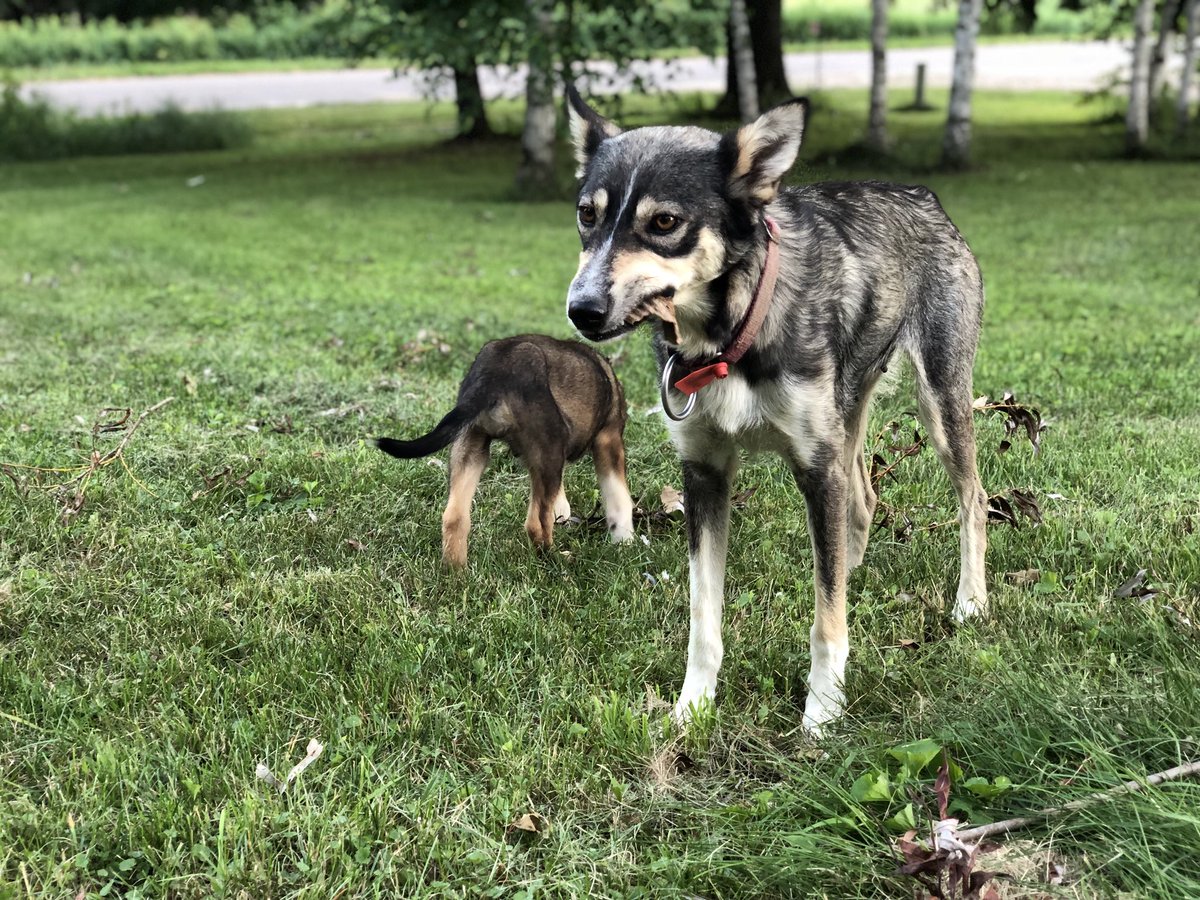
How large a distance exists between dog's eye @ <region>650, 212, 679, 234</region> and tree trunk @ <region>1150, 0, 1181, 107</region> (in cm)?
2148

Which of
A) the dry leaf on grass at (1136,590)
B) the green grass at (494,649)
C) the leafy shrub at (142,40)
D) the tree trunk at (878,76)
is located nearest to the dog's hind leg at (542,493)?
the green grass at (494,649)

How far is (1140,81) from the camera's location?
60.0ft

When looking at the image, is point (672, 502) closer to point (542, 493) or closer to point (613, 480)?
point (613, 480)

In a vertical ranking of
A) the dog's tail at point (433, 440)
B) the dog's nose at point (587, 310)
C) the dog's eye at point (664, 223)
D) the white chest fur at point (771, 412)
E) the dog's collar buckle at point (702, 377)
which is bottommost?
the dog's tail at point (433, 440)

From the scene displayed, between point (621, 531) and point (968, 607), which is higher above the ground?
point (968, 607)

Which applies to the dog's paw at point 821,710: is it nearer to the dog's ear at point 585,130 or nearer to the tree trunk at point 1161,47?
the dog's ear at point 585,130

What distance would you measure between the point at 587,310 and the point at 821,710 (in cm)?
149

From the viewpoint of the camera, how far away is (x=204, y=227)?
46.4ft

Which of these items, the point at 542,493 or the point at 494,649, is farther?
the point at 542,493

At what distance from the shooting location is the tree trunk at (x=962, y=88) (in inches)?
624

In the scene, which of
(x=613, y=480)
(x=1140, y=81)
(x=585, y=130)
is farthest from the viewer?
(x=1140, y=81)

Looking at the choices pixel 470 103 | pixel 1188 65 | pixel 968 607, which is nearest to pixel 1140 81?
pixel 1188 65

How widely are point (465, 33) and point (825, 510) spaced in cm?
1292

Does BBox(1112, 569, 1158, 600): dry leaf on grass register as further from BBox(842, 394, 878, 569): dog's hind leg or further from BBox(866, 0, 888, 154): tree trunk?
BBox(866, 0, 888, 154): tree trunk
